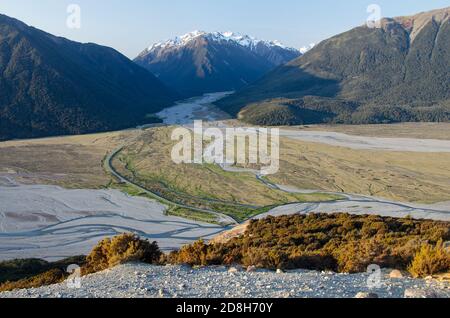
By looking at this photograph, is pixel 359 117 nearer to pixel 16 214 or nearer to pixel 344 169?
pixel 344 169

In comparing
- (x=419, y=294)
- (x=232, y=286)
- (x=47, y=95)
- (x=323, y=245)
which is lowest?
(x=323, y=245)

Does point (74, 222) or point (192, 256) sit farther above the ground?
point (192, 256)

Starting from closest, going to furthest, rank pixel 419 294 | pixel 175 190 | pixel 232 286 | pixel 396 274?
pixel 419 294
pixel 232 286
pixel 396 274
pixel 175 190

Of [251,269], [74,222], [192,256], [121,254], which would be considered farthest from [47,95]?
[251,269]

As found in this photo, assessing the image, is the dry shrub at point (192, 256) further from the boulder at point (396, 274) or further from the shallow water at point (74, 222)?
the shallow water at point (74, 222)

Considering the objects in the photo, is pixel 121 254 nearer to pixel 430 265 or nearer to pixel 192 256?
pixel 192 256

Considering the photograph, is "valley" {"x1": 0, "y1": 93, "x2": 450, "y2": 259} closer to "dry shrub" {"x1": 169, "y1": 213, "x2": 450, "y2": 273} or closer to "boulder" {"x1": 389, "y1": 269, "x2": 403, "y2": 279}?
"dry shrub" {"x1": 169, "y1": 213, "x2": 450, "y2": 273}

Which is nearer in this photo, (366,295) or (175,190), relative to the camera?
(366,295)

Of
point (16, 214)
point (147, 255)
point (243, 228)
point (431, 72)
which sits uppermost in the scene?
point (431, 72)

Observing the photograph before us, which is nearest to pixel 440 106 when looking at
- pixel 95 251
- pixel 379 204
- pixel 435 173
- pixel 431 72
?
pixel 431 72
